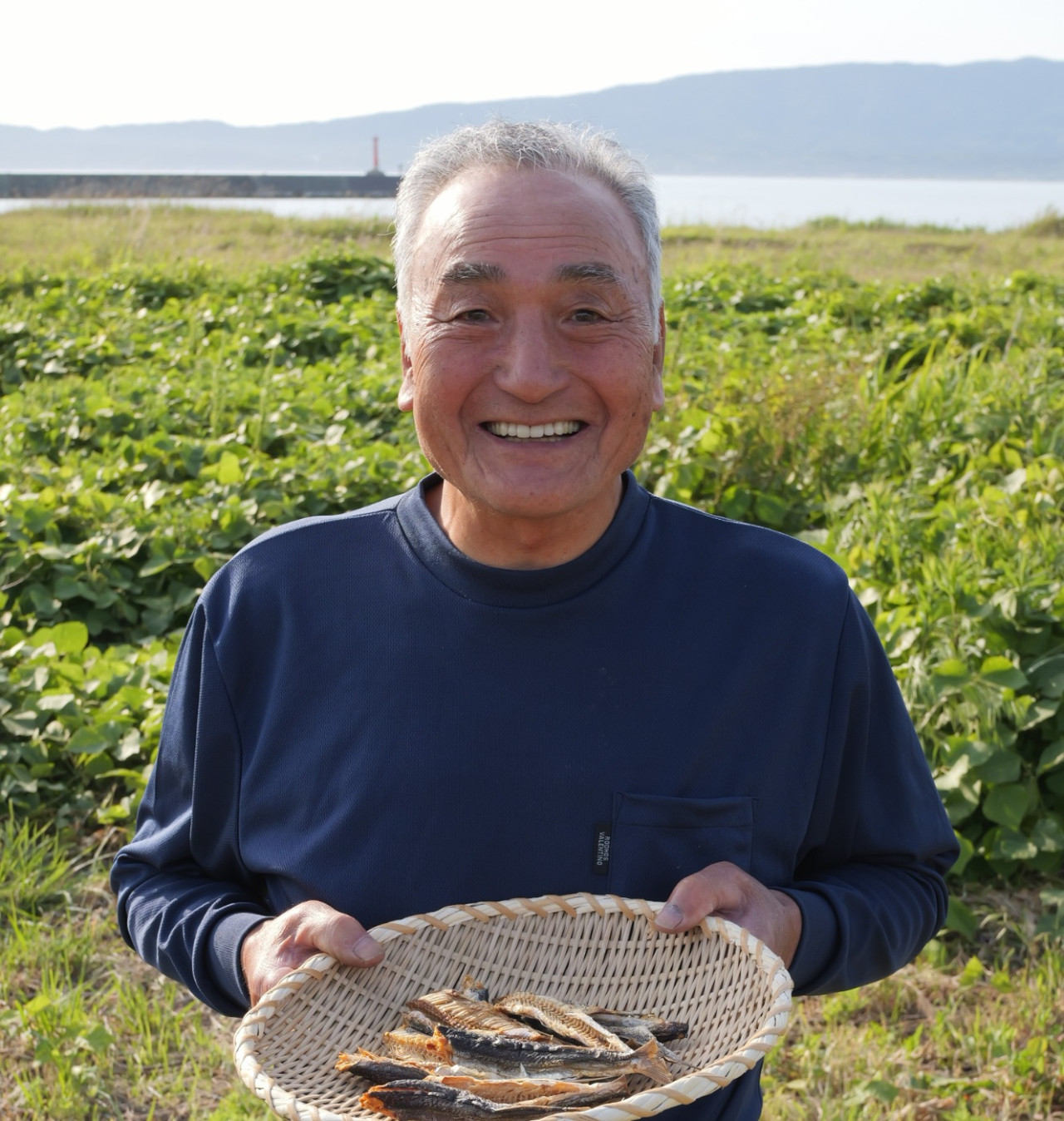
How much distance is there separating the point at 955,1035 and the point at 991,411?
11.0 feet

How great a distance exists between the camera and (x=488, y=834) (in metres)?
1.73

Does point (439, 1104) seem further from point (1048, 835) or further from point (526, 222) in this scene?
point (1048, 835)

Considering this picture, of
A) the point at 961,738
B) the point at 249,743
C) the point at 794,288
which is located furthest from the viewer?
the point at 794,288

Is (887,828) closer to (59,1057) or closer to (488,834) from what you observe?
(488,834)

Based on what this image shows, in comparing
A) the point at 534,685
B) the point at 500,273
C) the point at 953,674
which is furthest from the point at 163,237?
the point at 534,685

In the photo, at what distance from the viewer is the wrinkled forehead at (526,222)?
1701 mm

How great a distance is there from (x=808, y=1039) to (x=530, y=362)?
85.7 inches

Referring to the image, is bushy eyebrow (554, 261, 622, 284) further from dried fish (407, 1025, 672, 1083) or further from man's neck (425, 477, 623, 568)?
dried fish (407, 1025, 672, 1083)

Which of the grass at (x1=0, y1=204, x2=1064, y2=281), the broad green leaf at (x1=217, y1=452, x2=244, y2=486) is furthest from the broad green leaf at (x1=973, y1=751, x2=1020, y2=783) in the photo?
the grass at (x1=0, y1=204, x2=1064, y2=281)

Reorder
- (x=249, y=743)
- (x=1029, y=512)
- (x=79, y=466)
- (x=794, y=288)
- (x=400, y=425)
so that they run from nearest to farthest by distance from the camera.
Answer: (x=249, y=743) < (x=1029, y=512) < (x=79, y=466) < (x=400, y=425) < (x=794, y=288)

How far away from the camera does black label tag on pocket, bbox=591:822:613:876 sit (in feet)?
5.67

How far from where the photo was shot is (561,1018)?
5.36 ft

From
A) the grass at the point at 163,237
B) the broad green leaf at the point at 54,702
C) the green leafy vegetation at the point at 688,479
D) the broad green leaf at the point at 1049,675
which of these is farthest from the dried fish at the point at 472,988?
the grass at the point at 163,237

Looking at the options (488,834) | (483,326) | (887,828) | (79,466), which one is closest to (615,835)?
(488,834)
